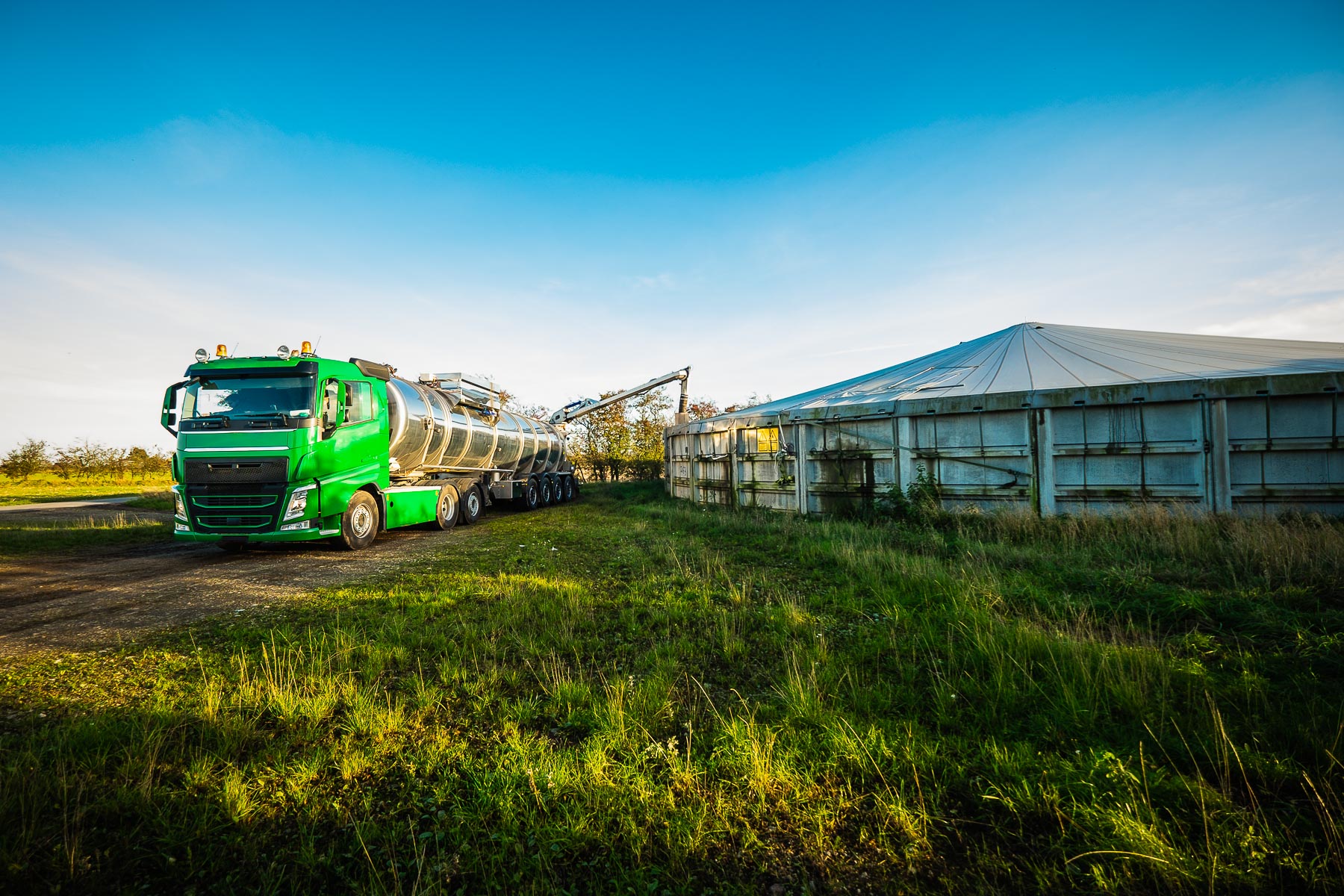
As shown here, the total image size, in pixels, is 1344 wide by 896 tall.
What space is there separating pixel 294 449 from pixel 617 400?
1813 cm

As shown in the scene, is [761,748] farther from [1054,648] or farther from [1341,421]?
[1341,421]

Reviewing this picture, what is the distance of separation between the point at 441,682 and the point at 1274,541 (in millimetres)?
9334

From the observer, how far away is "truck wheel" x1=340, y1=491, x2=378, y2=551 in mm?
9328

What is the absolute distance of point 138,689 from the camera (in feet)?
11.6

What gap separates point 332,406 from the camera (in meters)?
9.21

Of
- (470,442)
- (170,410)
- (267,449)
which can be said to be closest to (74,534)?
(170,410)

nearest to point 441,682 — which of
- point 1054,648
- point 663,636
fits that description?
point 663,636

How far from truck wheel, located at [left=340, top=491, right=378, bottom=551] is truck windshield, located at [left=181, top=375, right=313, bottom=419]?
1864mm

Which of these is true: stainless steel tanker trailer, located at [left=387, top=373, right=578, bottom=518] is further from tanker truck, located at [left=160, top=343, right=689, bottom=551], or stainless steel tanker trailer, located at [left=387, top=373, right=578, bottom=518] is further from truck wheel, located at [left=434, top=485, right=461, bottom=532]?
truck wheel, located at [left=434, top=485, right=461, bottom=532]

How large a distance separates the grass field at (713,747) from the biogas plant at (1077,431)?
13.0 ft

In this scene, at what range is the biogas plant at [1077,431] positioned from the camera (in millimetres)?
8148

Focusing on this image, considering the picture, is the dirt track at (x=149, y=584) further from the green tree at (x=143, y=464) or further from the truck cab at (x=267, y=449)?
the green tree at (x=143, y=464)

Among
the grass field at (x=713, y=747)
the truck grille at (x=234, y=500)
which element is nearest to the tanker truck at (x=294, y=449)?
the truck grille at (x=234, y=500)

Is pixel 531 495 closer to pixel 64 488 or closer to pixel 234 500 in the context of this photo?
pixel 234 500
